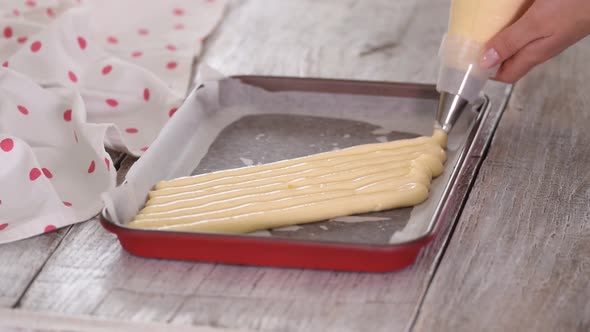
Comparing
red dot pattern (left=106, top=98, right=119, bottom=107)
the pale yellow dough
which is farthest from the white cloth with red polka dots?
the pale yellow dough

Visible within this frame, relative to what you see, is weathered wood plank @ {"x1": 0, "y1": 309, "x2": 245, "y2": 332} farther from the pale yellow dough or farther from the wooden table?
the pale yellow dough

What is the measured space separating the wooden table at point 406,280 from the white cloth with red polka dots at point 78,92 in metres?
0.05

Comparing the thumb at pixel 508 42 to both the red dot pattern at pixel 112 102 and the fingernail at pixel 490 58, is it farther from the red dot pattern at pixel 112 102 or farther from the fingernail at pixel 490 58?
the red dot pattern at pixel 112 102

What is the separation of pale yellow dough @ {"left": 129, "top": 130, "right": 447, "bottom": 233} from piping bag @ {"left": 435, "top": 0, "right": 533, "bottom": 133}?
0.20ft

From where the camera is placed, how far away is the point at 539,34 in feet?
3.02

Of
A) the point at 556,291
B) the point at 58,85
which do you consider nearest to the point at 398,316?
the point at 556,291

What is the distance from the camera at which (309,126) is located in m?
Answer: 1.08

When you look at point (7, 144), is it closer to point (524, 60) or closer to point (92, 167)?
point (92, 167)

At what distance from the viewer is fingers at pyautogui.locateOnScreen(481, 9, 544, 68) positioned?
91 cm

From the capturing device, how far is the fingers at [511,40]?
91 centimetres

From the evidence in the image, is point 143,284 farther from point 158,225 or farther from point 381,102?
point 381,102

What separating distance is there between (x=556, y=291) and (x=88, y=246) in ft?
1.53

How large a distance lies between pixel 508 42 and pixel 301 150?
0.91 ft

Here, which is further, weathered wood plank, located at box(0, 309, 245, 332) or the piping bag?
the piping bag
